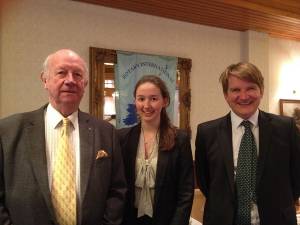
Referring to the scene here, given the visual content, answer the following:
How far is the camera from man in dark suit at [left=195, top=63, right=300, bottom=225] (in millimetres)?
1835

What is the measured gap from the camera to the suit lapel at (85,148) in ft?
5.34

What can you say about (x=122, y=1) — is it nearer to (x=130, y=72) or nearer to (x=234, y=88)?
(x=130, y=72)

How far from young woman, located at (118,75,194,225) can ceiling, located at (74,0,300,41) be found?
2.28 meters

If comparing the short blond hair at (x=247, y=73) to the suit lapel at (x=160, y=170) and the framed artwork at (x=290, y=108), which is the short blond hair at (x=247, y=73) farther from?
the framed artwork at (x=290, y=108)

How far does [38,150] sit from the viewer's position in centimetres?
159

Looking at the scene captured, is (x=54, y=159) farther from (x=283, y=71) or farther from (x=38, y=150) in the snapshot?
(x=283, y=71)

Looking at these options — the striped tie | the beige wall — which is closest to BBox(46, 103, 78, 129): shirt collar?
the striped tie

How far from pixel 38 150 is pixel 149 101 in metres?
0.73

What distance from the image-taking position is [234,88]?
74.4 inches

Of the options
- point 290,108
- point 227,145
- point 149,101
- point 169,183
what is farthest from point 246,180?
point 290,108

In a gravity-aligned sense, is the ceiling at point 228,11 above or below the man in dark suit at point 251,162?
above

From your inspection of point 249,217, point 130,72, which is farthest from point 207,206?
point 130,72

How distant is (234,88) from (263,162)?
45cm

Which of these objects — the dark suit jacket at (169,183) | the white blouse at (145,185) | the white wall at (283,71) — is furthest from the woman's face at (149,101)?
the white wall at (283,71)
